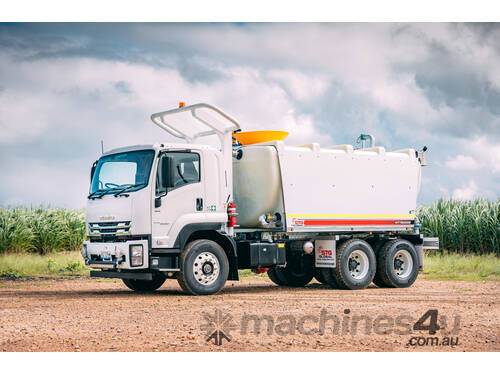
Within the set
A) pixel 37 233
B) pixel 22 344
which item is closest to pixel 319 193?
pixel 22 344

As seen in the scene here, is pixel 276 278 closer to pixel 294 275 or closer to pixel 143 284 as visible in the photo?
pixel 294 275

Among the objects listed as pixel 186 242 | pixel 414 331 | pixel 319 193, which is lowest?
pixel 414 331

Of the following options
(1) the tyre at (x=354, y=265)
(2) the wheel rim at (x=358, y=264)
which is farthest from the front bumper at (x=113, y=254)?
(2) the wheel rim at (x=358, y=264)

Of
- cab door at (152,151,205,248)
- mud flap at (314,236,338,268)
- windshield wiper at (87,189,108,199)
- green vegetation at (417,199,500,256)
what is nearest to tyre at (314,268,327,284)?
mud flap at (314,236,338,268)

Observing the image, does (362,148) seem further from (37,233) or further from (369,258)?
(37,233)

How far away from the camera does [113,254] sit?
43.0ft

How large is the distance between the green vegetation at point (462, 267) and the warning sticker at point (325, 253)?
17.0ft

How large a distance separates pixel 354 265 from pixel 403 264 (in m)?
1.62

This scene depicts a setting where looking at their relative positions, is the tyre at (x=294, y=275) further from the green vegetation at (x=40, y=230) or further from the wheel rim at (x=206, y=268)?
the green vegetation at (x=40, y=230)

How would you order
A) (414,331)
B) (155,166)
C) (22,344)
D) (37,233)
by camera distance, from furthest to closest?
(37,233) → (155,166) → (414,331) → (22,344)

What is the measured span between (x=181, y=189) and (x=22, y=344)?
549 cm

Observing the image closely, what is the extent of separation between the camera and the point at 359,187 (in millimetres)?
15938

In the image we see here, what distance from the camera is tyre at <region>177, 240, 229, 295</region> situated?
13211mm

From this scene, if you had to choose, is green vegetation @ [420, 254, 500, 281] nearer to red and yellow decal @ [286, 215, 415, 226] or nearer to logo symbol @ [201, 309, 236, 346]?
red and yellow decal @ [286, 215, 415, 226]
